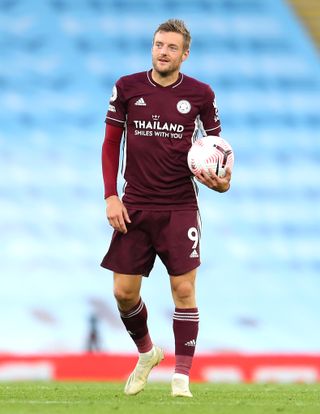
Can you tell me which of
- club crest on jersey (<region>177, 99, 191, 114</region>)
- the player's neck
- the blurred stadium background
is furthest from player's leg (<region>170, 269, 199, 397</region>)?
the blurred stadium background

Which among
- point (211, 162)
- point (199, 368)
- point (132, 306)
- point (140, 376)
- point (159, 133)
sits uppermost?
point (159, 133)

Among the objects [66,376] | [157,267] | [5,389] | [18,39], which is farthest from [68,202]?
[5,389]

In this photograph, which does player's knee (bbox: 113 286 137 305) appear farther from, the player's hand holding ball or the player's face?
the player's face

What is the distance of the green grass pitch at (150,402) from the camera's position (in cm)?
565

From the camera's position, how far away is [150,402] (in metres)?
6.14

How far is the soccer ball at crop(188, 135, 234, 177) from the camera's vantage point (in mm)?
6344

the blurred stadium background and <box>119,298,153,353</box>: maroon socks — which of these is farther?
the blurred stadium background

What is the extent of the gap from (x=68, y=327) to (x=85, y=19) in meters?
5.67

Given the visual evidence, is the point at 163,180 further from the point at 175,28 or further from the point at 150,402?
the point at 150,402

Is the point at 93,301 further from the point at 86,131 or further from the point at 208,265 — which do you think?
the point at 86,131

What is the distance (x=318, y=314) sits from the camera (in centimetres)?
1823

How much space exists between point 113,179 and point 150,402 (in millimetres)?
1212

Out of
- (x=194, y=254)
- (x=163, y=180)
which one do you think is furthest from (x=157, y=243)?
(x=163, y=180)

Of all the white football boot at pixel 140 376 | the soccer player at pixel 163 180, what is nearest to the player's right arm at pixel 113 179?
the soccer player at pixel 163 180
